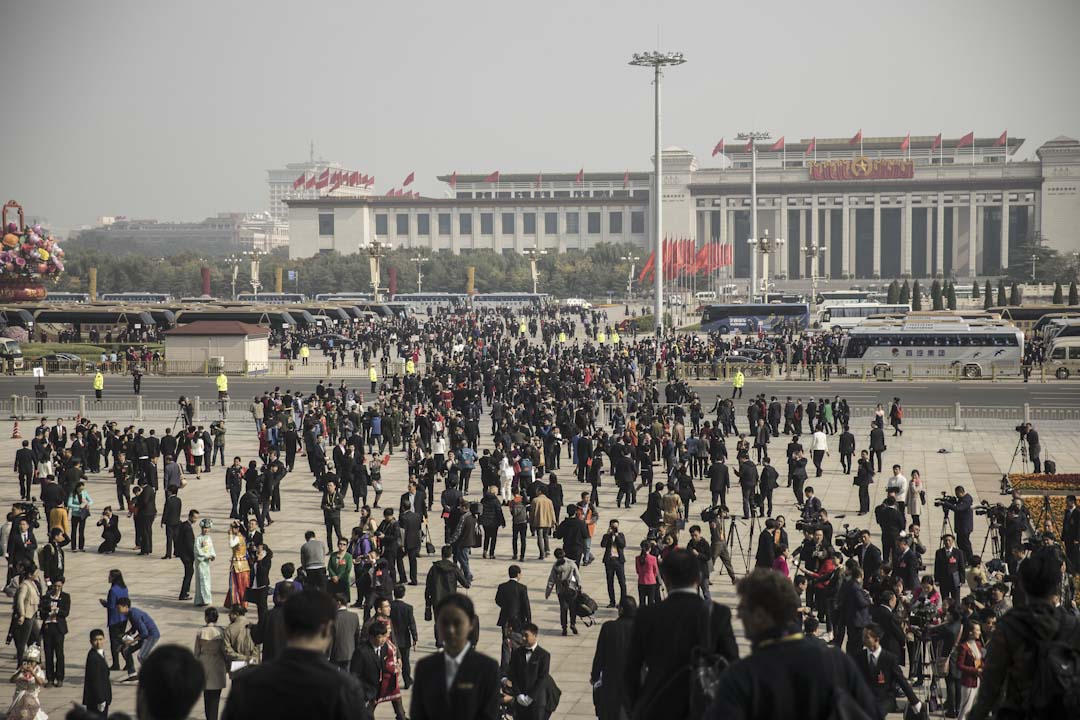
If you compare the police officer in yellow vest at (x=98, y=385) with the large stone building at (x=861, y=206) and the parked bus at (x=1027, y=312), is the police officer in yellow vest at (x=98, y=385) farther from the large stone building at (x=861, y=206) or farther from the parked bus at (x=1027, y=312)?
the large stone building at (x=861, y=206)

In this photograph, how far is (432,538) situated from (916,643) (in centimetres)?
1033

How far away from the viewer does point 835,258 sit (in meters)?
162

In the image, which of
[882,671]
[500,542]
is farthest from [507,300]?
[882,671]

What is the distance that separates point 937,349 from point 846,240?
10777 centimetres

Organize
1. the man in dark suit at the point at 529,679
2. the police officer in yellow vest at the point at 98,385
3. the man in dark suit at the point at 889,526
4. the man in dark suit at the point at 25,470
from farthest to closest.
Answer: the police officer in yellow vest at the point at 98,385 → the man in dark suit at the point at 25,470 → the man in dark suit at the point at 889,526 → the man in dark suit at the point at 529,679

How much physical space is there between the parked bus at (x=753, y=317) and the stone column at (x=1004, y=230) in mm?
81702

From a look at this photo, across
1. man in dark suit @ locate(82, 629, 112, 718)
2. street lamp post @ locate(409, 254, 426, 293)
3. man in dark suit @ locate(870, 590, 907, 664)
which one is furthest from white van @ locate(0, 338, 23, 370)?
street lamp post @ locate(409, 254, 426, 293)

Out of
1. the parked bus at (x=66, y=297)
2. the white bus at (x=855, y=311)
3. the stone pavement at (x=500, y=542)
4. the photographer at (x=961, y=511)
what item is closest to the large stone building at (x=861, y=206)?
the parked bus at (x=66, y=297)

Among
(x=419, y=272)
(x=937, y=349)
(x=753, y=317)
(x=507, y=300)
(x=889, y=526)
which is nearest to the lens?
(x=889, y=526)

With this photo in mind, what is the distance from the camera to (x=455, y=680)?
589cm

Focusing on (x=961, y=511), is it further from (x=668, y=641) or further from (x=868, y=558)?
(x=668, y=641)

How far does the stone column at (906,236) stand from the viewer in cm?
15725

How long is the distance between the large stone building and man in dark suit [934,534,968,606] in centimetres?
13551

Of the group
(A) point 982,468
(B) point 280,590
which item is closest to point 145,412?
(A) point 982,468
